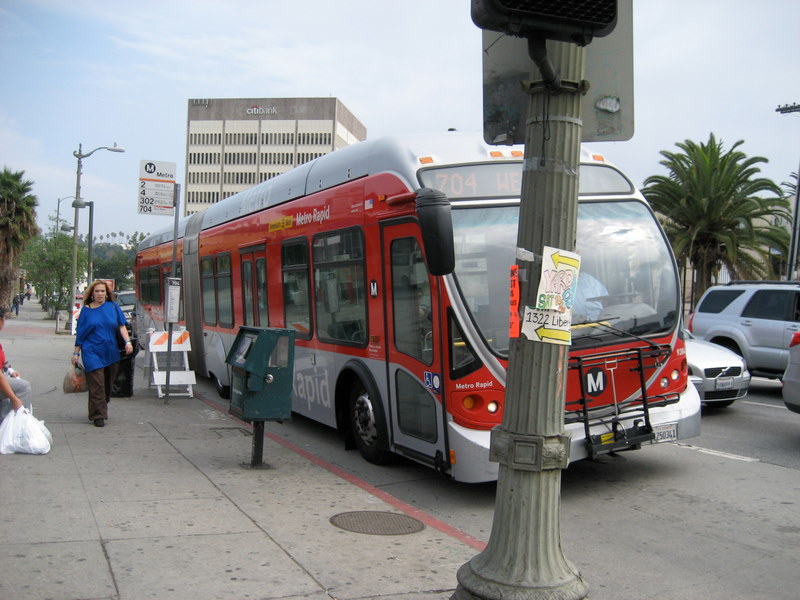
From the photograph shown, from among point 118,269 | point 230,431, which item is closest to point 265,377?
point 230,431

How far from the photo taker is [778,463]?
28.2 feet

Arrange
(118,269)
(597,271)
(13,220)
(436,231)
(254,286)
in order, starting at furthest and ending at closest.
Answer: (118,269) < (13,220) < (254,286) < (597,271) < (436,231)

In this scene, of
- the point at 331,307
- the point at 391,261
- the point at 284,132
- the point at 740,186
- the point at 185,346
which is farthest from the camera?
the point at 284,132

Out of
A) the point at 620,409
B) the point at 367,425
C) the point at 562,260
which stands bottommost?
the point at 367,425

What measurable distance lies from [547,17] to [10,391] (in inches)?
247

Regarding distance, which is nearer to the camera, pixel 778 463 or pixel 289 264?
pixel 778 463

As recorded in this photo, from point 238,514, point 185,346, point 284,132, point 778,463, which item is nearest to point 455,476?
point 238,514

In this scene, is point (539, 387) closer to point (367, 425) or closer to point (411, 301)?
point (411, 301)

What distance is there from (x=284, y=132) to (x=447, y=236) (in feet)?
418

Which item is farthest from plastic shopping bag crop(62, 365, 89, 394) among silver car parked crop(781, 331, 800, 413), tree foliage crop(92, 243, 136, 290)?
tree foliage crop(92, 243, 136, 290)

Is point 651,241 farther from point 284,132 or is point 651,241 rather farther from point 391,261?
point 284,132

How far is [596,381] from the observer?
6.99 meters

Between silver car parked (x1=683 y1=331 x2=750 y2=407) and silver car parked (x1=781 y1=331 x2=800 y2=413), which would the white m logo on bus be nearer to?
silver car parked (x1=781 y1=331 x2=800 y2=413)

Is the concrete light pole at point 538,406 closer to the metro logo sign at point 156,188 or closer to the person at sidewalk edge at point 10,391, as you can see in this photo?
the person at sidewalk edge at point 10,391
